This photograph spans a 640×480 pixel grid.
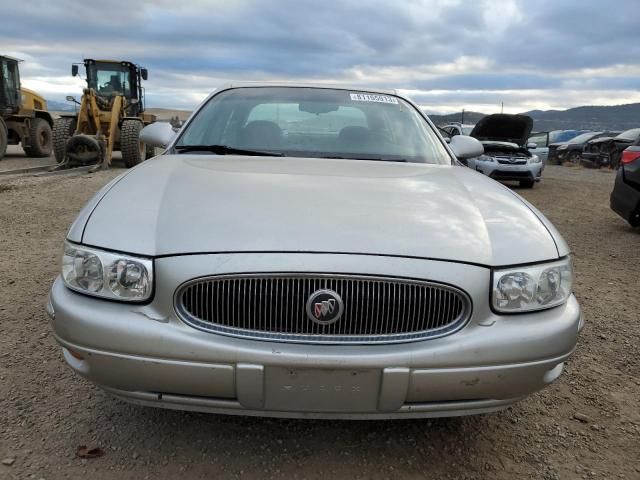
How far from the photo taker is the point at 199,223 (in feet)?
6.00

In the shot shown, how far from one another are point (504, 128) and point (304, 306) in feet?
46.7

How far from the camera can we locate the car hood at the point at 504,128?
1423 cm

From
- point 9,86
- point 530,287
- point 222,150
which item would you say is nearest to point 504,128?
point 222,150

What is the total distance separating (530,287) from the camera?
1.79 meters

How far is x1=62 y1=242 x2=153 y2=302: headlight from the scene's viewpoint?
1717 mm

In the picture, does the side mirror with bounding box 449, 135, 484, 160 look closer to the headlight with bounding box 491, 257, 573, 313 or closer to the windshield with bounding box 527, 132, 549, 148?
the headlight with bounding box 491, 257, 573, 313

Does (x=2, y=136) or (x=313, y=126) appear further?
(x=2, y=136)

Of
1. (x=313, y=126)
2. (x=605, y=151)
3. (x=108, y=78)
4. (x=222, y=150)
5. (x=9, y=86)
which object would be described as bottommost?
(x=605, y=151)

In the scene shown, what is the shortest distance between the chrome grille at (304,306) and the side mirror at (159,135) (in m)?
1.68

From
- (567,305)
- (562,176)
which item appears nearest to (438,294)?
(567,305)

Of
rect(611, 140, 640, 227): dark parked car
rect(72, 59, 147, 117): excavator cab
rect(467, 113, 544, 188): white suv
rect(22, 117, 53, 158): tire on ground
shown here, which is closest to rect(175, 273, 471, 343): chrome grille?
rect(611, 140, 640, 227): dark parked car

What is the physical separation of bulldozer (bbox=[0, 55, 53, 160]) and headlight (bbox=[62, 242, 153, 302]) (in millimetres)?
13866

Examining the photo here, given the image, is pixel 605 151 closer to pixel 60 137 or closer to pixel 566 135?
pixel 566 135

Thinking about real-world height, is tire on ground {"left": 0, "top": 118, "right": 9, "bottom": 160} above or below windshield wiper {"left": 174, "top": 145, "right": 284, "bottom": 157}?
below
